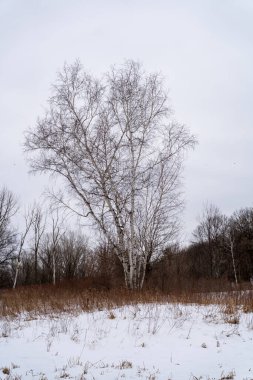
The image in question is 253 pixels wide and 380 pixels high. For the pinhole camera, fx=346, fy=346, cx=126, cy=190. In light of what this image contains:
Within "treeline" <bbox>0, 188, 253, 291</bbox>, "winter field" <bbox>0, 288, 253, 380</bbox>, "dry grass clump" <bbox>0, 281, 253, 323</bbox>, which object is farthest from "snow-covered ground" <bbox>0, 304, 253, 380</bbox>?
"treeline" <bbox>0, 188, 253, 291</bbox>

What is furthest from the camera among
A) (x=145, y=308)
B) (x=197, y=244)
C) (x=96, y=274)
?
(x=197, y=244)

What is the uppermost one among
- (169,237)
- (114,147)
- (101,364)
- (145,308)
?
(114,147)

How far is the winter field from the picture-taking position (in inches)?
220

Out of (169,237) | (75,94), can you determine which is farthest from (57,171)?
(169,237)

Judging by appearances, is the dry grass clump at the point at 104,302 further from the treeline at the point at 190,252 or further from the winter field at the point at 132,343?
the treeline at the point at 190,252

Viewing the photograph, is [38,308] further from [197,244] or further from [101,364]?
[197,244]

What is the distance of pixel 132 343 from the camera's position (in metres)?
6.93

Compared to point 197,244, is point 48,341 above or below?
below

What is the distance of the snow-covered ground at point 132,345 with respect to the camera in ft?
18.3

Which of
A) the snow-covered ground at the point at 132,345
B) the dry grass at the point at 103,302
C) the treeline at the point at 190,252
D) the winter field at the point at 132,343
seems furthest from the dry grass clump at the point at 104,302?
the treeline at the point at 190,252

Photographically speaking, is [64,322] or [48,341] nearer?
[48,341]

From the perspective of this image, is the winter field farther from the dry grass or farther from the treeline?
the treeline

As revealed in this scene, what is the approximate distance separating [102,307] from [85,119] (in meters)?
9.22

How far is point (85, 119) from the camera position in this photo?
16.0m
